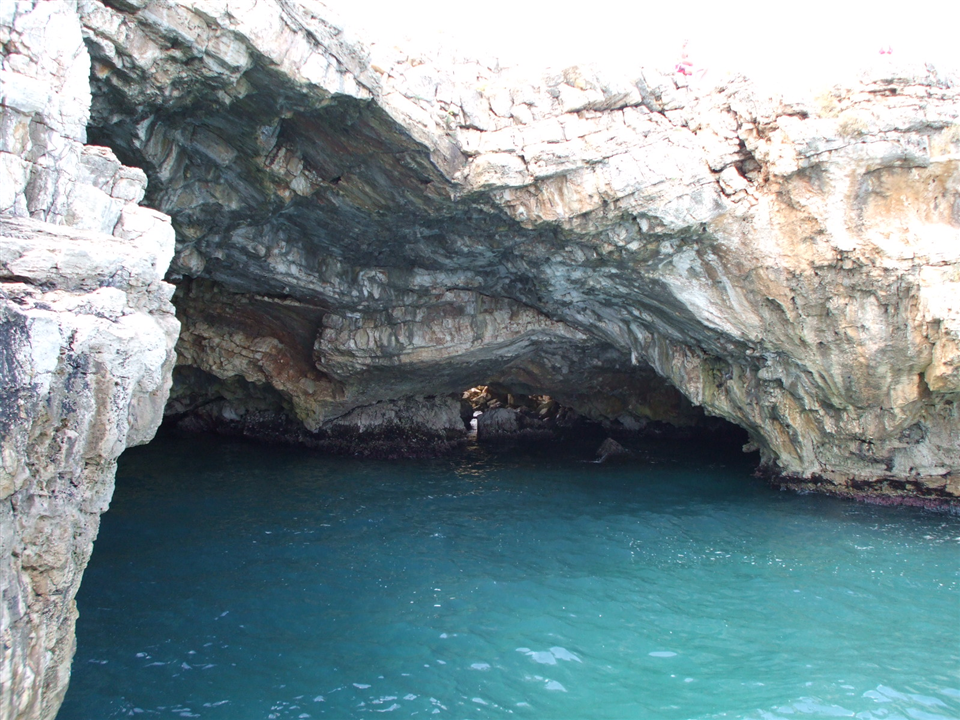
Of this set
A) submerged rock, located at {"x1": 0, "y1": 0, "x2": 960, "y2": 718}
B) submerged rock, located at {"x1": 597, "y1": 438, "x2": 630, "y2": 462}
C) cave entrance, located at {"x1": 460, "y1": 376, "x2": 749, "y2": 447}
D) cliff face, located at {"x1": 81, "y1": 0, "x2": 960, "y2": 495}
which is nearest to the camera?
submerged rock, located at {"x1": 0, "y1": 0, "x2": 960, "y2": 718}

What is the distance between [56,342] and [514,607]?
889 cm

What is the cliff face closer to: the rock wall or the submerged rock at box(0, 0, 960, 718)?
the submerged rock at box(0, 0, 960, 718)

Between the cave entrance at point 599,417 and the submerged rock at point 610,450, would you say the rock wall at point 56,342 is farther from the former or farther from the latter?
the cave entrance at point 599,417

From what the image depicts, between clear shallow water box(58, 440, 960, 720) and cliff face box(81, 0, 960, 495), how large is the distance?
3.93 metres

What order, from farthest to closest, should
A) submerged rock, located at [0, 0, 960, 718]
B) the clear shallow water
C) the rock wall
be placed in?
the clear shallow water → submerged rock, located at [0, 0, 960, 718] → the rock wall

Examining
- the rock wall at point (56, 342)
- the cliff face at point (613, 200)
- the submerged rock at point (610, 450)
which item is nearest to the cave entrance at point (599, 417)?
the submerged rock at point (610, 450)

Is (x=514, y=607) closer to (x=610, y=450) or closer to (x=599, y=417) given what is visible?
(x=610, y=450)

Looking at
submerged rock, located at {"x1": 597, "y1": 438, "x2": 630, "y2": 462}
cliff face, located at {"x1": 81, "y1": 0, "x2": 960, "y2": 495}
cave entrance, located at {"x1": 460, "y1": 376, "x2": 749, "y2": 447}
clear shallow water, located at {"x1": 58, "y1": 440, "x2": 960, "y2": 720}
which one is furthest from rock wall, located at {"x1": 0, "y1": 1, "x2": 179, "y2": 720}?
cave entrance, located at {"x1": 460, "y1": 376, "x2": 749, "y2": 447}

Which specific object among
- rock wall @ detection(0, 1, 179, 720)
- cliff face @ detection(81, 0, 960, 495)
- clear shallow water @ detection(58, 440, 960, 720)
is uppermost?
cliff face @ detection(81, 0, 960, 495)

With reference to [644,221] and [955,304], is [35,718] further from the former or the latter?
[955,304]

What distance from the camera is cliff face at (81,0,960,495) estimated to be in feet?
41.7

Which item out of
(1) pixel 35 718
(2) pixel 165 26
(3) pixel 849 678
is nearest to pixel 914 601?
(3) pixel 849 678

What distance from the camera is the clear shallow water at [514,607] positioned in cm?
940

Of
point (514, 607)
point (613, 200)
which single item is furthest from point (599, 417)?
point (514, 607)
